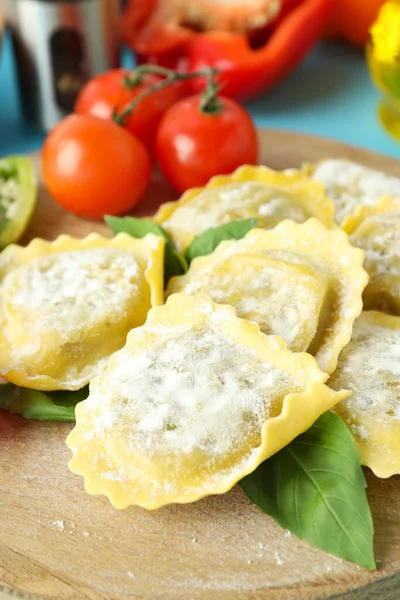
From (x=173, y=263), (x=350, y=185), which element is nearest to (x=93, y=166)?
(x=173, y=263)

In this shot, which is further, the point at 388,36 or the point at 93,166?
the point at 388,36

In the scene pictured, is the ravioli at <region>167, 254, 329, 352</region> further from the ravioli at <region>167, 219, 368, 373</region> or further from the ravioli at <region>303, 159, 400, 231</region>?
the ravioli at <region>303, 159, 400, 231</region>

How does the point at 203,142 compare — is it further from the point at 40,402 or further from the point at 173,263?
the point at 40,402

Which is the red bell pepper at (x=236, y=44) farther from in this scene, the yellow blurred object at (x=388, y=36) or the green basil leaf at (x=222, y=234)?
the green basil leaf at (x=222, y=234)

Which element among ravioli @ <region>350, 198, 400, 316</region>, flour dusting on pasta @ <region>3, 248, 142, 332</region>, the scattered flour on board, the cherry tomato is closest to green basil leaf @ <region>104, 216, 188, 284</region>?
flour dusting on pasta @ <region>3, 248, 142, 332</region>

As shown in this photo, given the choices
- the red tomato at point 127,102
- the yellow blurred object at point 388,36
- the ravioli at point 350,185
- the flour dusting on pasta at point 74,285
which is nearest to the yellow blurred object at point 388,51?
the yellow blurred object at point 388,36

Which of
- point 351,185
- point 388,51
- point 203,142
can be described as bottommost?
point 351,185
